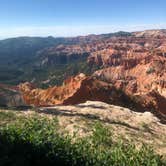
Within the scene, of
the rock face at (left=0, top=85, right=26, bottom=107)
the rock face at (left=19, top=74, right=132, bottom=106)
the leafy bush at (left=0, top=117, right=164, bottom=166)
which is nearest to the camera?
the leafy bush at (left=0, top=117, right=164, bottom=166)

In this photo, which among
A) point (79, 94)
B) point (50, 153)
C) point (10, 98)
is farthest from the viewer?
point (79, 94)

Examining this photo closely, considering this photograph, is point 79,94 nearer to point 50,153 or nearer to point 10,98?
point 10,98

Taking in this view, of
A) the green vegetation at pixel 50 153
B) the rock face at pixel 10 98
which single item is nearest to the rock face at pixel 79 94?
the rock face at pixel 10 98

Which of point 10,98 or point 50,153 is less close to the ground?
point 50,153

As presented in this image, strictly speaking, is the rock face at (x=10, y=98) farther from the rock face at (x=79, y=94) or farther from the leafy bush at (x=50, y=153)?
the rock face at (x=79, y=94)

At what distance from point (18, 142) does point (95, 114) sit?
10888 mm

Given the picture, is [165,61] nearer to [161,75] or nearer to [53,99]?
[161,75]

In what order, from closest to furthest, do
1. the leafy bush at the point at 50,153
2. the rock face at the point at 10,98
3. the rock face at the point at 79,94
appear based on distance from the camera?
the leafy bush at the point at 50,153 < the rock face at the point at 10,98 < the rock face at the point at 79,94

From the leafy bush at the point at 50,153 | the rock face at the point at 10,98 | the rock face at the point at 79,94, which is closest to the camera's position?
the leafy bush at the point at 50,153

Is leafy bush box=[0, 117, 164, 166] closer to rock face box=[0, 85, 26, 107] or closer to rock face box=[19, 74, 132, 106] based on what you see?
rock face box=[0, 85, 26, 107]

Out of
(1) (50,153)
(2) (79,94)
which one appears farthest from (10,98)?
(2) (79,94)

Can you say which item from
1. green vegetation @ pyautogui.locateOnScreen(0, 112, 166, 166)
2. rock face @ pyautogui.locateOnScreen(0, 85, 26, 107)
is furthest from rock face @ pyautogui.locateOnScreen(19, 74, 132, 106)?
green vegetation @ pyautogui.locateOnScreen(0, 112, 166, 166)

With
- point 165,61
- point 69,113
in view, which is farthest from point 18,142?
point 165,61

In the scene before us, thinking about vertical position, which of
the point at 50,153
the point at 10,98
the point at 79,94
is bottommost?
the point at 79,94
